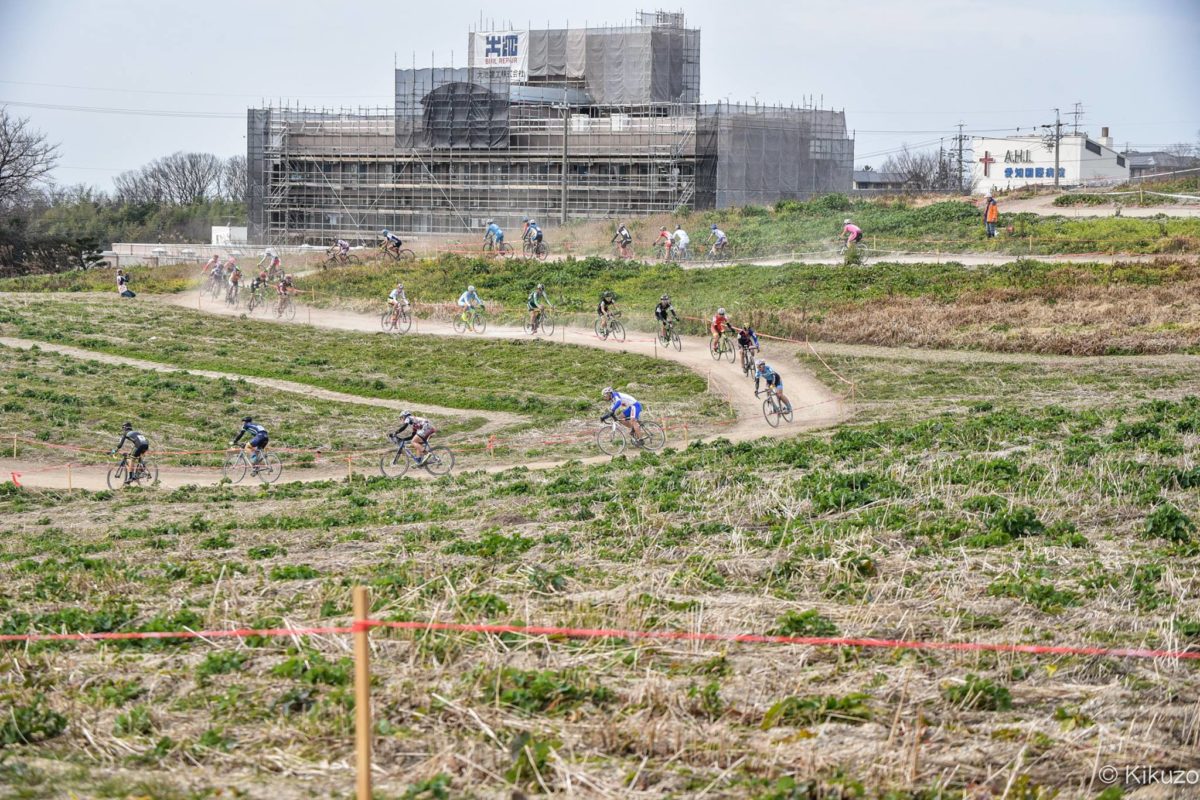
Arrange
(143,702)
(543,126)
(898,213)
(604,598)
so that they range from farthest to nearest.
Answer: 1. (543,126)
2. (898,213)
3. (604,598)
4. (143,702)

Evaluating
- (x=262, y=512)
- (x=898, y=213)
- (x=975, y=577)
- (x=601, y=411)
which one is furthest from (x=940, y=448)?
(x=898, y=213)

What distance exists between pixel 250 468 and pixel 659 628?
58.7ft

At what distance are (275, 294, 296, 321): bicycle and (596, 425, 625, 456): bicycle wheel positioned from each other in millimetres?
26886

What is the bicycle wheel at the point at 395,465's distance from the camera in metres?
26.5

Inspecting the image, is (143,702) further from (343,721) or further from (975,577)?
(975,577)

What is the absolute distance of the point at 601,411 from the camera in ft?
109

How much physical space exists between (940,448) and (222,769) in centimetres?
1540

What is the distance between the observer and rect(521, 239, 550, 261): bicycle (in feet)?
197

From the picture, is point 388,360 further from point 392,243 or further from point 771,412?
point 392,243

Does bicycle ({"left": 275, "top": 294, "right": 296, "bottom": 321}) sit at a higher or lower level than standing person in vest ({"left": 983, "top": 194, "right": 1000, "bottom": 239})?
lower

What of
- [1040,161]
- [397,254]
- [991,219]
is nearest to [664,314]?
[991,219]

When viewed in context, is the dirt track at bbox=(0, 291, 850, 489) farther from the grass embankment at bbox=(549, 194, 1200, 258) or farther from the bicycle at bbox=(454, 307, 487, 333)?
the grass embankment at bbox=(549, 194, 1200, 258)

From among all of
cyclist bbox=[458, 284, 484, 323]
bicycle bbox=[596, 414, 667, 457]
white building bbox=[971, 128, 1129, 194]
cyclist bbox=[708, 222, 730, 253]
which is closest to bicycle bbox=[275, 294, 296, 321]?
cyclist bbox=[458, 284, 484, 323]

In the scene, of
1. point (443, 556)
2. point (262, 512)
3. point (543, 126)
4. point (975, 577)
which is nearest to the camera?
point (975, 577)
